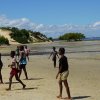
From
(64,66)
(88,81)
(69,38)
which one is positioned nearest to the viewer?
(64,66)

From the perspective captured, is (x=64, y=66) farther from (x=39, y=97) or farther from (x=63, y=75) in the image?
(x=39, y=97)

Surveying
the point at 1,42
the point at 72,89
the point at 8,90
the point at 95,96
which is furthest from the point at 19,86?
the point at 1,42

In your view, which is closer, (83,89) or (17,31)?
(83,89)

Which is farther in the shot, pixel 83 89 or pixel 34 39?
pixel 34 39

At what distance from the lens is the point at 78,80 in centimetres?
1869

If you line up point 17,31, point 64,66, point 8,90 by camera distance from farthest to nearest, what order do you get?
point 17,31
point 8,90
point 64,66

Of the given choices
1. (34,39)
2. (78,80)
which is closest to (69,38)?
(34,39)

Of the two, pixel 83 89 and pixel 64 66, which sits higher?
pixel 64 66

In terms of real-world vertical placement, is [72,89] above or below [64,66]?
below

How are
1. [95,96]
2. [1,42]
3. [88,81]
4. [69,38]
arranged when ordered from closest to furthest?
1. [95,96]
2. [88,81]
3. [1,42]
4. [69,38]

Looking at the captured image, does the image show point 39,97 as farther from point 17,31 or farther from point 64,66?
point 17,31

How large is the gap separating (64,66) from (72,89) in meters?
2.83

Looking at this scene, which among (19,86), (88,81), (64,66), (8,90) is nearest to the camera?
(64,66)

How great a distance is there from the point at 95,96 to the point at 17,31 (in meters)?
113
